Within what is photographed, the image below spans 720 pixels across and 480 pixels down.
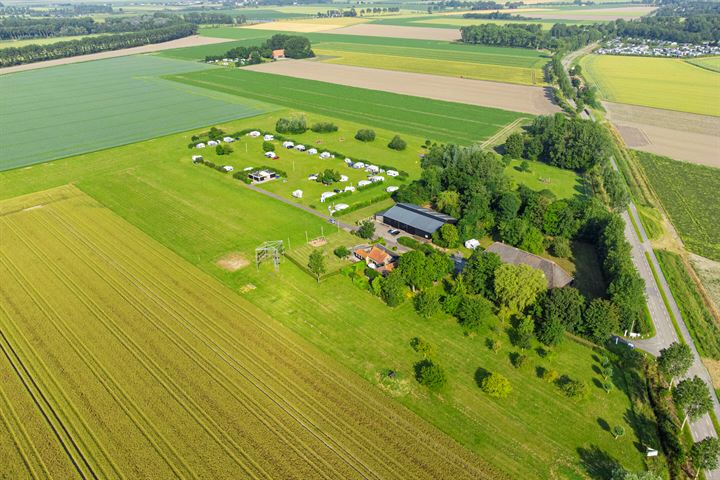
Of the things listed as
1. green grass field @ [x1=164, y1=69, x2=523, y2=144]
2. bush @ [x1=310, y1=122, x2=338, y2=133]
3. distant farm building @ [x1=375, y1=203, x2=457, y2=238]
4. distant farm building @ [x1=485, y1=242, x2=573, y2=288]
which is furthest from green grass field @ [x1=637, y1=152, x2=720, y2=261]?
bush @ [x1=310, y1=122, x2=338, y2=133]

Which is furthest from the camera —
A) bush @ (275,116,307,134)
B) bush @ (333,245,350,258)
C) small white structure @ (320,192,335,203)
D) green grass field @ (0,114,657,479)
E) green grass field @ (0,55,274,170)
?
bush @ (275,116,307,134)

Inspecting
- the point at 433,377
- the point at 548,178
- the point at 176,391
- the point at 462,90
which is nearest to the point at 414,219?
the point at 433,377

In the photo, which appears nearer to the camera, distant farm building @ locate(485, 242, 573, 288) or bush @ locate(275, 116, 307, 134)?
distant farm building @ locate(485, 242, 573, 288)

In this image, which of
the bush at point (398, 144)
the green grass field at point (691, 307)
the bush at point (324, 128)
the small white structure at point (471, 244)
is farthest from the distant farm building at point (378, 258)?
the bush at point (324, 128)

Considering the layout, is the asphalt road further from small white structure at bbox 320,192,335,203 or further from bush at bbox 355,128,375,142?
bush at bbox 355,128,375,142

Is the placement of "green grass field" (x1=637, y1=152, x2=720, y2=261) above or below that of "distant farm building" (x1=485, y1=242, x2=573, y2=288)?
below

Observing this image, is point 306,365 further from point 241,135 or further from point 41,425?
point 241,135

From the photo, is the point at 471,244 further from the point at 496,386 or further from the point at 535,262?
the point at 496,386

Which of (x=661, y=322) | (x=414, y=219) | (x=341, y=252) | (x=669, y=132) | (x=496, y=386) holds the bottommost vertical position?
(x=661, y=322)
